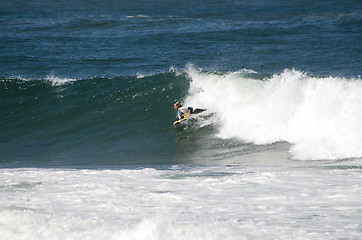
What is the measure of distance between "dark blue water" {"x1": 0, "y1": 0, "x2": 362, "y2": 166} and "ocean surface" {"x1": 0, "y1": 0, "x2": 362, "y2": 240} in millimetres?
90

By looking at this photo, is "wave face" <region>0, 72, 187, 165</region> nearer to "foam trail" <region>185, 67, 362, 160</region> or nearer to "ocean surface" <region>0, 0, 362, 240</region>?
"ocean surface" <region>0, 0, 362, 240</region>

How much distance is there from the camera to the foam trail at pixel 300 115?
12061 millimetres

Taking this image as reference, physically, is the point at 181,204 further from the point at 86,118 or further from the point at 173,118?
the point at 86,118

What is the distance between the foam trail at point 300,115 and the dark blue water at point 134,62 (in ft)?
2.22

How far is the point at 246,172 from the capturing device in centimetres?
957

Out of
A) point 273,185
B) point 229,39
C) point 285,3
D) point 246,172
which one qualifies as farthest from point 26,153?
point 285,3

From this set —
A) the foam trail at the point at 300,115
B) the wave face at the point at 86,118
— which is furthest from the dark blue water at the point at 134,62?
the foam trail at the point at 300,115

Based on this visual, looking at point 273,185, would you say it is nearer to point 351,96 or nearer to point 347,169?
point 347,169

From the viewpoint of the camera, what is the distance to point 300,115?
558 inches

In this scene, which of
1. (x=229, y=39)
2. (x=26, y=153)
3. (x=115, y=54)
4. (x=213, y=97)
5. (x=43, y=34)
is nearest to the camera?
(x=26, y=153)

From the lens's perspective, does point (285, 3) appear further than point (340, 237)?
Yes

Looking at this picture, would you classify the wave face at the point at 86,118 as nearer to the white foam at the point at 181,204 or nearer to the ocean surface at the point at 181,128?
the ocean surface at the point at 181,128

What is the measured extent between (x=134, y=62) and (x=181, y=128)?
992 cm

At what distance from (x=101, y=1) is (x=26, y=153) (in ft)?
118
